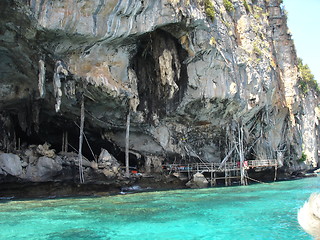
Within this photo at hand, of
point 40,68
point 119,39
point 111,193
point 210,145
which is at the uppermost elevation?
point 119,39

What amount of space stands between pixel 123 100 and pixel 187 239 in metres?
12.9

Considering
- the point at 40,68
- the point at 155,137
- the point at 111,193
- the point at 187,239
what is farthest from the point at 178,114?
the point at 187,239

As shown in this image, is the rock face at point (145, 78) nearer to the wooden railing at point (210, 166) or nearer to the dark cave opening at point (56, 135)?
the dark cave opening at point (56, 135)

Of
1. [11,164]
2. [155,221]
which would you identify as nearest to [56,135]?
[11,164]

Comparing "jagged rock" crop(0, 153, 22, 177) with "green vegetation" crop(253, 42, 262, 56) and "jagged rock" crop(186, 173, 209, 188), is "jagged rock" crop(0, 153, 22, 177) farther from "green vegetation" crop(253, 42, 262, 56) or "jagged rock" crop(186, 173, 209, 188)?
"green vegetation" crop(253, 42, 262, 56)

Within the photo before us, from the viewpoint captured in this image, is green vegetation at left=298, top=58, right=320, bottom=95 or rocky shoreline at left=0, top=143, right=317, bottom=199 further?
green vegetation at left=298, top=58, right=320, bottom=95

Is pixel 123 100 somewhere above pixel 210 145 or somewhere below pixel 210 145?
above

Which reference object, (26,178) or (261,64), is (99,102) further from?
(261,64)

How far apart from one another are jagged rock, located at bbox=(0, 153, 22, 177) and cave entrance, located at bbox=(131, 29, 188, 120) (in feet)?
25.5

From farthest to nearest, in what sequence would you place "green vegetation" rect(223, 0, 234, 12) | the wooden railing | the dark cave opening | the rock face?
"green vegetation" rect(223, 0, 234, 12)
the wooden railing
the dark cave opening
the rock face

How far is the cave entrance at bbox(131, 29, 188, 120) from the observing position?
20.3 m

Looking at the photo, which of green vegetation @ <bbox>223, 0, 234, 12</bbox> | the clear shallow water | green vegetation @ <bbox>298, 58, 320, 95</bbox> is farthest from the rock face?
green vegetation @ <bbox>298, 58, 320, 95</bbox>

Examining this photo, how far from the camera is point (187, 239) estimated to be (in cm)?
803

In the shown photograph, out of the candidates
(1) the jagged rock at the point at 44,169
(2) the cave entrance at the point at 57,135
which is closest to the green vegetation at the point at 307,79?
(2) the cave entrance at the point at 57,135
